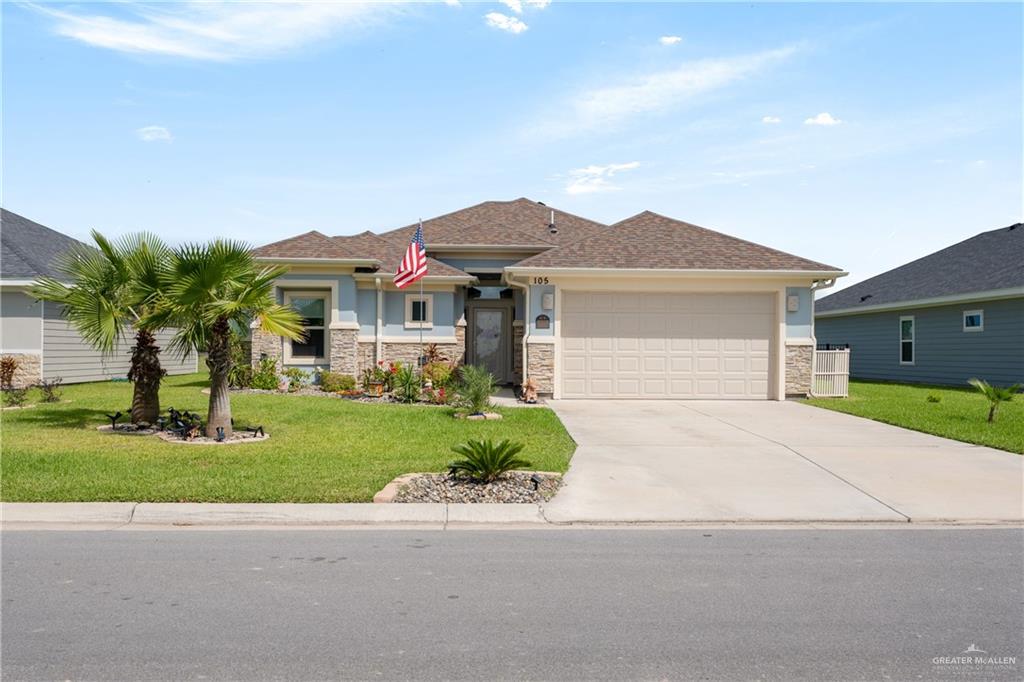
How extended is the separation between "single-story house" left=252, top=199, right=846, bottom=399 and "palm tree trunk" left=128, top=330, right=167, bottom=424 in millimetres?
6667

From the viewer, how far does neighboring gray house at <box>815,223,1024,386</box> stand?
72.0 ft

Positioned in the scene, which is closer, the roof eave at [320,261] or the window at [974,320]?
the roof eave at [320,261]

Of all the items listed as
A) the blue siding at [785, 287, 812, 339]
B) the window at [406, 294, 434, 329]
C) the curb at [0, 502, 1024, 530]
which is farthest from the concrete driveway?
the window at [406, 294, 434, 329]

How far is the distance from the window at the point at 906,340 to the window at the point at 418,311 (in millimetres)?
17110

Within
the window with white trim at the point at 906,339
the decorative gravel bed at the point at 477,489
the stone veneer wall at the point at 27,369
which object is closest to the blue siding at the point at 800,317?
the window with white trim at the point at 906,339

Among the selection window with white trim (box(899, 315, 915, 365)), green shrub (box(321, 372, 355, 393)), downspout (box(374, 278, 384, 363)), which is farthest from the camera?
window with white trim (box(899, 315, 915, 365))

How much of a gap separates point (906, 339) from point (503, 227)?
14849 mm

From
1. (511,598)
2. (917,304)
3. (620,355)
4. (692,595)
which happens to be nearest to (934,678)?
(692,595)

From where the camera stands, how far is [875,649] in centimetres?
460

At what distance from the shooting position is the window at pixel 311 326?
20.5 m

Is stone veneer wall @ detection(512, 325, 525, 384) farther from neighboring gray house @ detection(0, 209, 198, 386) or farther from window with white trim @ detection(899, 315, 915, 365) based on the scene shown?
window with white trim @ detection(899, 315, 915, 365)

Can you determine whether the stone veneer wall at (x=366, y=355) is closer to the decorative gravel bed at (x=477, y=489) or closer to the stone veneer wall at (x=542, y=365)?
the stone veneer wall at (x=542, y=365)

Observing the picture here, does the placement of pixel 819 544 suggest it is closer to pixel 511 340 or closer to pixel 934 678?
pixel 934 678

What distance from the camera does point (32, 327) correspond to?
20.8m
